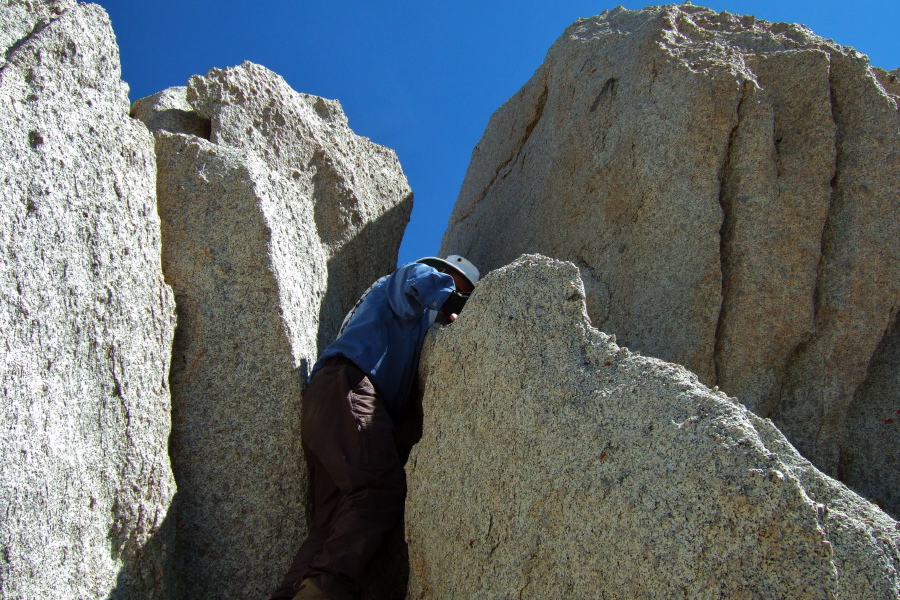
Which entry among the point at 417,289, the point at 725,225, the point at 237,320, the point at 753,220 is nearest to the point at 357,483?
the point at 417,289

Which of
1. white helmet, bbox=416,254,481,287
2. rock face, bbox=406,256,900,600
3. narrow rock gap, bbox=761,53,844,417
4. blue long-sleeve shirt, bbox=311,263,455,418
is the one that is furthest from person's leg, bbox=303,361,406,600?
narrow rock gap, bbox=761,53,844,417

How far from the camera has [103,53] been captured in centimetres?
Answer: 429


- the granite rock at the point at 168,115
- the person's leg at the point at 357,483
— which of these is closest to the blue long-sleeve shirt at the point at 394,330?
the person's leg at the point at 357,483

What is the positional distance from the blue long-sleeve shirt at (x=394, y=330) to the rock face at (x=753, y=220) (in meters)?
1.09

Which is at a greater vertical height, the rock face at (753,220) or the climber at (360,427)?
the rock face at (753,220)

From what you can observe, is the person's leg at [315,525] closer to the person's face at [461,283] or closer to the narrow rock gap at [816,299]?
the person's face at [461,283]

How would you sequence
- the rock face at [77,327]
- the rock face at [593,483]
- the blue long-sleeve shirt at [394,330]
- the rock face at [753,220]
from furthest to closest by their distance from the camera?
1. the rock face at [753,220]
2. the blue long-sleeve shirt at [394,330]
3. the rock face at [77,327]
4. the rock face at [593,483]

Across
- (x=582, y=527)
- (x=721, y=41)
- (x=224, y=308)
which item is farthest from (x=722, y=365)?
(x=224, y=308)

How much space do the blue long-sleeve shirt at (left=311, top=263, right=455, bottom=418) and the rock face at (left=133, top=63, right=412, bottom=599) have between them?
42cm

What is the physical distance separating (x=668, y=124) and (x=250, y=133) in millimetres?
2879

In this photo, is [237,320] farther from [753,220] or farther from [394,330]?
[753,220]

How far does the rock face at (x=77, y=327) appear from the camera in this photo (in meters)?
3.09

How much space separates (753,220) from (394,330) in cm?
224

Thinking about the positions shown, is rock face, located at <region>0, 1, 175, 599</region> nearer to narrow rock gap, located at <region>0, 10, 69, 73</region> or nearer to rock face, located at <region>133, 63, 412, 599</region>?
narrow rock gap, located at <region>0, 10, 69, 73</region>
